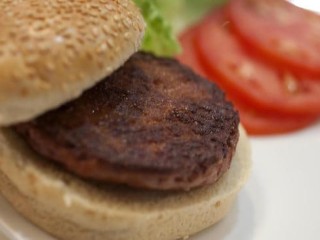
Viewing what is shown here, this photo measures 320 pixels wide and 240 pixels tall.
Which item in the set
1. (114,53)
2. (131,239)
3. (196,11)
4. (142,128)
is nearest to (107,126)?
(142,128)

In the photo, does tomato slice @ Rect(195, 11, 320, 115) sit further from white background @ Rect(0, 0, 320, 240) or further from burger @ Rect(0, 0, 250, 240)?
burger @ Rect(0, 0, 250, 240)

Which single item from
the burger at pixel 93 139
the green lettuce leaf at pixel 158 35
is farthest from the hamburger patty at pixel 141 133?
the green lettuce leaf at pixel 158 35

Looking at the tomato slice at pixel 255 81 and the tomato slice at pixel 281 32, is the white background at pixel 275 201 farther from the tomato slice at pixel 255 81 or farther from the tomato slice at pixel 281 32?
the tomato slice at pixel 281 32

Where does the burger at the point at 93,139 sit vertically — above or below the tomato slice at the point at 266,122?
above

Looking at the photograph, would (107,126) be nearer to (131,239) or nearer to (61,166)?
(61,166)

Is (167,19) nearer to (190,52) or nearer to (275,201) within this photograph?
(190,52)
